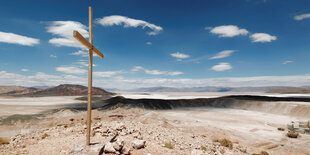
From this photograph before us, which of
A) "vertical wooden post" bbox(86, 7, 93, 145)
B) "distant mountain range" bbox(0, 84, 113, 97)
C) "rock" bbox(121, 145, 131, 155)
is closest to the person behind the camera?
"rock" bbox(121, 145, 131, 155)

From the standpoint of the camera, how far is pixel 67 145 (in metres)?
7.63

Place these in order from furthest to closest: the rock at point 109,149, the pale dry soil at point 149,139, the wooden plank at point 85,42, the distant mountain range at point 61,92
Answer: the distant mountain range at point 61,92 < the pale dry soil at point 149,139 < the rock at point 109,149 < the wooden plank at point 85,42

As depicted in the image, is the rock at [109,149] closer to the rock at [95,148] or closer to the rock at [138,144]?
the rock at [95,148]

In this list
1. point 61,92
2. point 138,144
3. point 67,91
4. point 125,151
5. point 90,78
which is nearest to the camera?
point 125,151

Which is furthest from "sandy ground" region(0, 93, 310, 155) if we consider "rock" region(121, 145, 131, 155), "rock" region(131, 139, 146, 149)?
"rock" region(121, 145, 131, 155)

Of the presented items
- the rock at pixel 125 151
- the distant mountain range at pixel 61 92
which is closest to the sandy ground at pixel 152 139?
the rock at pixel 125 151

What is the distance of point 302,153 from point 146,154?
13.6 m

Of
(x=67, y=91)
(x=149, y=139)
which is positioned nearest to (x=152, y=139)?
(x=149, y=139)

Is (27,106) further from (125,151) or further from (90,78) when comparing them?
(125,151)

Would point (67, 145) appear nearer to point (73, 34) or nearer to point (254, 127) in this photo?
point (73, 34)

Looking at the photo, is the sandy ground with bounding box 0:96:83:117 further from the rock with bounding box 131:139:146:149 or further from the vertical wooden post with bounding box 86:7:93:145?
the rock with bounding box 131:139:146:149

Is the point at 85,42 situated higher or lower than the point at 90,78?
higher

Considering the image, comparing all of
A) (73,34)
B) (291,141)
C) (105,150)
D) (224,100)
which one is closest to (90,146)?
(105,150)

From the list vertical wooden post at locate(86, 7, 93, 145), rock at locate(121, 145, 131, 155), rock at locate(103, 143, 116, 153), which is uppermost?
vertical wooden post at locate(86, 7, 93, 145)
